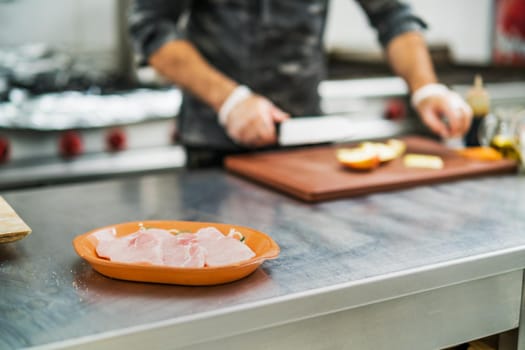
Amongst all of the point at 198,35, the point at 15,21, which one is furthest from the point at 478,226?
the point at 15,21

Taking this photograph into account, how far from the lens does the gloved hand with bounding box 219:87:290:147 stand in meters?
1.58

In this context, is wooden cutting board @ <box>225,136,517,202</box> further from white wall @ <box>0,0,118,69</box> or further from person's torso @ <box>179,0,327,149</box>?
white wall @ <box>0,0,118,69</box>

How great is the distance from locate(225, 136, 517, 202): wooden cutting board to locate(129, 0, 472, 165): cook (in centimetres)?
8

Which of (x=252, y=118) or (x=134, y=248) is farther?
(x=252, y=118)

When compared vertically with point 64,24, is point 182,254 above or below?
below

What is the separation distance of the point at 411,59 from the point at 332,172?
0.61 metres

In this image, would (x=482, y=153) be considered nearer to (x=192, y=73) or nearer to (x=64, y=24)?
(x=192, y=73)

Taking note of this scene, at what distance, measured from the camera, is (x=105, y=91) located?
102 inches

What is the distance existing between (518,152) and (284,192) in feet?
2.14

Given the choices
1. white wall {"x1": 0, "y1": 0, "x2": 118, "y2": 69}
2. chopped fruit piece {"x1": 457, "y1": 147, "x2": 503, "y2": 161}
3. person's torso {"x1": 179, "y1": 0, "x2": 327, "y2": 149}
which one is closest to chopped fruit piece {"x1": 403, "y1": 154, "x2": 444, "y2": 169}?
chopped fruit piece {"x1": 457, "y1": 147, "x2": 503, "y2": 161}

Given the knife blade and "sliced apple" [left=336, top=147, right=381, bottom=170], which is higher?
the knife blade

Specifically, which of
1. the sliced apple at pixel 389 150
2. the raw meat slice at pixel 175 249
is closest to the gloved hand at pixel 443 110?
the sliced apple at pixel 389 150

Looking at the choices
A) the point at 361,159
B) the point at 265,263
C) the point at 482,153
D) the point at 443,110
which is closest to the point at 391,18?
the point at 443,110

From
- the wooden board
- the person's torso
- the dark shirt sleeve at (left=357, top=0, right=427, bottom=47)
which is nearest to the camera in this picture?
the wooden board
